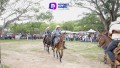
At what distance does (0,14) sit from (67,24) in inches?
4203

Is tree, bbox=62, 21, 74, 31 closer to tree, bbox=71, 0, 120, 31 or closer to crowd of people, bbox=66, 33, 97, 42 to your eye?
crowd of people, bbox=66, 33, 97, 42

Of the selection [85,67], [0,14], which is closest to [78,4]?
[85,67]

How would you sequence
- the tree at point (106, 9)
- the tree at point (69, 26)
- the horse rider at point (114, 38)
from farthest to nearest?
the tree at point (69, 26), the tree at point (106, 9), the horse rider at point (114, 38)

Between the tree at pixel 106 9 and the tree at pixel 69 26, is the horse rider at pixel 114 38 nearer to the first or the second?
the tree at pixel 106 9

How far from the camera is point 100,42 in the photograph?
1608cm

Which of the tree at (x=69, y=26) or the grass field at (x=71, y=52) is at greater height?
the grass field at (x=71, y=52)

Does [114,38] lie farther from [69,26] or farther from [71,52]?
[69,26]

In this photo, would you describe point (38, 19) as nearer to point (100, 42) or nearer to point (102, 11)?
point (100, 42)

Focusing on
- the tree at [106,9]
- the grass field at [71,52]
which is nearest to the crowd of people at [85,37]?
the grass field at [71,52]

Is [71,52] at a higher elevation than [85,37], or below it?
higher

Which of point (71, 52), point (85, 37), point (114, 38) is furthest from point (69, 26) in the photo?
point (114, 38)

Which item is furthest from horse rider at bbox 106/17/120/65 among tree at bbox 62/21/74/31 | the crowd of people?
tree at bbox 62/21/74/31

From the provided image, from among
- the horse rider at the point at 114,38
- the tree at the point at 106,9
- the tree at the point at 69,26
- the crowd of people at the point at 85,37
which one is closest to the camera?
the horse rider at the point at 114,38

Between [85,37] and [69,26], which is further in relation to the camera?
[69,26]
